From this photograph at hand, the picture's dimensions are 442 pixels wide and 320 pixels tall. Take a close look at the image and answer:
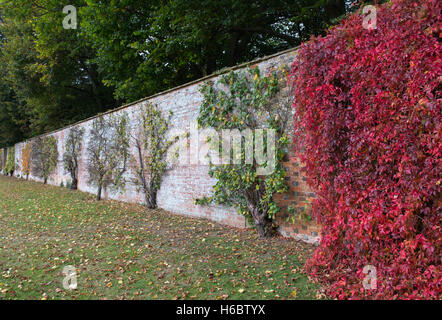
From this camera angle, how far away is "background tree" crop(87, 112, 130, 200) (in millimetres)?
10300

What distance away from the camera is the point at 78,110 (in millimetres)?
22328

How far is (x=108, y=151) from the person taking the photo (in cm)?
1112

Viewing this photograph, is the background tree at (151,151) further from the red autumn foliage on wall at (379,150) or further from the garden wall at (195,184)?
the red autumn foliage on wall at (379,150)

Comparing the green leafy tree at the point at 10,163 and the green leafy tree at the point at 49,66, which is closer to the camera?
the green leafy tree at the point at 49,66

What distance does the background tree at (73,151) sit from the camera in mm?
13995

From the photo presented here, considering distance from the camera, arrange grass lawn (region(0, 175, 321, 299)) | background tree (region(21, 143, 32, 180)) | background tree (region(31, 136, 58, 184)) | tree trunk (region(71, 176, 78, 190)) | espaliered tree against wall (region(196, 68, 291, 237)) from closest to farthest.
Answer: grass lawn (region(0, 175, 321, 299)) → espaliered tree against wall (region(196, 68, 291, 237)) → tree trunk (region(71, 176, 78, 190)) → background tree (region(31, 136, 58, 184)) → background tree (region(21, 143, 32, 180))

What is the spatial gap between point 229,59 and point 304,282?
10431 millimetres

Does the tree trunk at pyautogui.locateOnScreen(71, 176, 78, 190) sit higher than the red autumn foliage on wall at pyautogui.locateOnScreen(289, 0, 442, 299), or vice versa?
the red autumn foliage on wall at pyautogui.locateOnScreen(289, 0, 442, 299)

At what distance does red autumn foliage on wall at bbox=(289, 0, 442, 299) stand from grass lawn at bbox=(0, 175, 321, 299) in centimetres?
70

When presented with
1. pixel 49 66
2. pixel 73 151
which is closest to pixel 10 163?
pixel 49 66

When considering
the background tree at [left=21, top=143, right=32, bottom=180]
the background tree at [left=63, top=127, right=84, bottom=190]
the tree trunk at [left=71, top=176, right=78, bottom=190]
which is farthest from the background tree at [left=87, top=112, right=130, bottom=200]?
the background tree at [left=21, top=143, right=32, bottom=180]

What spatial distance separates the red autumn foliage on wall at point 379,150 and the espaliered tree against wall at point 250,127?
3.95 ft

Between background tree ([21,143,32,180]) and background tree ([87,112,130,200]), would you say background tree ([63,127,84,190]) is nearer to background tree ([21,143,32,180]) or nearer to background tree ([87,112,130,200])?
background tree ([87,112,130,200])

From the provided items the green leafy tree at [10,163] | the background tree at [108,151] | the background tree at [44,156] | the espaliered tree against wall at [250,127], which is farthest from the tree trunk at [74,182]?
the green leafy tree at [10,163]
